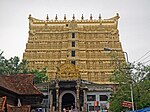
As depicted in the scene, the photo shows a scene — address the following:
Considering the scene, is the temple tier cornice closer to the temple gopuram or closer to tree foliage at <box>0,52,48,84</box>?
the temple gopuram

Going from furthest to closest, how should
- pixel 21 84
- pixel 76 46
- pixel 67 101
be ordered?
pixel 76 46, pixel 67 101, pixel 21 84

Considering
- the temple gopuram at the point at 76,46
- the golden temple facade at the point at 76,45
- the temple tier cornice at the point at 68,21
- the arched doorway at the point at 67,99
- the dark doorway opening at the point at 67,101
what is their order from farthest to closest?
the temple tier cornice at the point at 68,21, the golden temple facade at the point at 76,45, the temple gopuram at the point at 76,46, the dark doorway opening at the point at 67,101, the arched doorway at the point at 67,99

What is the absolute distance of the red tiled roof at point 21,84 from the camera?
32.2 meters

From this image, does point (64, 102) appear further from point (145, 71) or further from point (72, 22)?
point (145, 71)

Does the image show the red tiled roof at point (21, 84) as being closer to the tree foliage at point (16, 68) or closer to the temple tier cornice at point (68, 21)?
the tree foliage at point (16, 68)

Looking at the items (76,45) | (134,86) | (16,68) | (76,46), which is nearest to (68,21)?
(76,45)

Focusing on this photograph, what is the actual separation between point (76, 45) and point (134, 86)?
117 ft

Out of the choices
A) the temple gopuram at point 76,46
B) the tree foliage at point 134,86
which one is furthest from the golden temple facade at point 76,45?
the tree foliage at point 134,86

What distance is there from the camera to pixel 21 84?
33.6 metres

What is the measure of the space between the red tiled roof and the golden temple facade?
32.1 metres

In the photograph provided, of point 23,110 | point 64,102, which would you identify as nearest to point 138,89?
point 23,110

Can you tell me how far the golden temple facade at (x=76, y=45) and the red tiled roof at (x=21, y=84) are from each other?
105 feet

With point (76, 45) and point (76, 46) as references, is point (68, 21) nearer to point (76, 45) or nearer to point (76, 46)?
point (76, 45)

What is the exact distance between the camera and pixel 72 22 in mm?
72375
